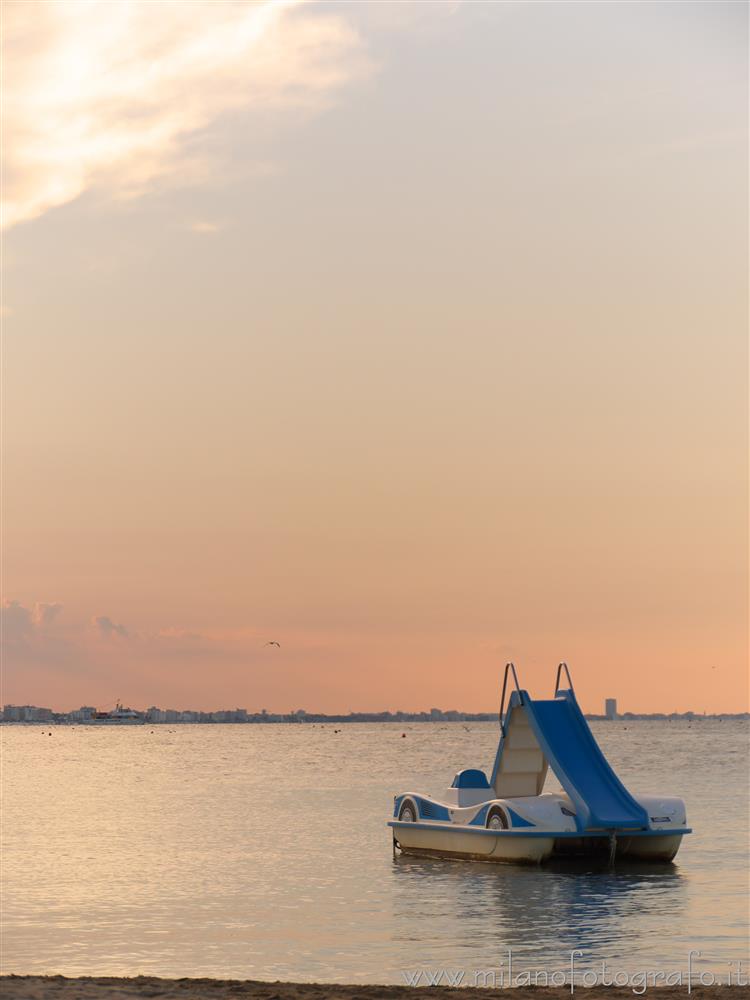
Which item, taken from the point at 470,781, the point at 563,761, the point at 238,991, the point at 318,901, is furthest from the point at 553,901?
the point at 238,991

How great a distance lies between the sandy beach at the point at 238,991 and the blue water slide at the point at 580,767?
17.7 metres

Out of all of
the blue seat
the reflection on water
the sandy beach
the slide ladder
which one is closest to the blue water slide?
the slide ladder

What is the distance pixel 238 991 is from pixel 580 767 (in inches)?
844

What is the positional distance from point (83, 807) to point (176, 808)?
4.22m

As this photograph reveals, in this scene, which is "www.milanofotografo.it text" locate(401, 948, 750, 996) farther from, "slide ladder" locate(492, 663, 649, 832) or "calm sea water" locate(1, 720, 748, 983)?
"slide ladder" locate(492, 663, 649, 832)

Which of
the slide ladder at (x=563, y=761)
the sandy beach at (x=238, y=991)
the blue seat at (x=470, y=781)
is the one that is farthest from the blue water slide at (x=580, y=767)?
the sandy beach at (x=238, y=991)

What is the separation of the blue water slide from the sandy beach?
1775 cm

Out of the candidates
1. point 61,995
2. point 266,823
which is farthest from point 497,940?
point 266,823

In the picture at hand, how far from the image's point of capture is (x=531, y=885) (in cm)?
3238

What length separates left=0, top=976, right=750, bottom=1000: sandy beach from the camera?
1627 centimetres

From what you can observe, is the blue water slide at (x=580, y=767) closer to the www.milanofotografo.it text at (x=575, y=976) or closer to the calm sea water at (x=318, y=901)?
the calm sea water at (x=318, y=901)

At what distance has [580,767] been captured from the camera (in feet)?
122

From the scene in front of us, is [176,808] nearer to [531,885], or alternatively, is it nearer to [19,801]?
[19,801]

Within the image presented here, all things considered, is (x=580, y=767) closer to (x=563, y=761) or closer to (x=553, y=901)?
(x=563, y=761)
